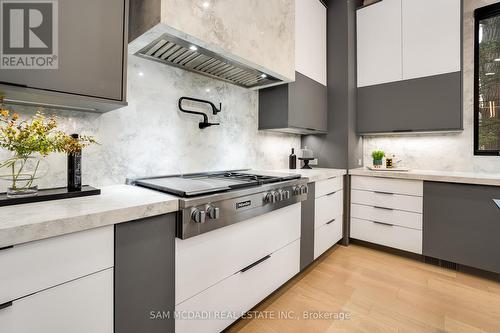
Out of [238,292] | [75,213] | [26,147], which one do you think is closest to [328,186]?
[238,292]

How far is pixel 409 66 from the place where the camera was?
101 inches

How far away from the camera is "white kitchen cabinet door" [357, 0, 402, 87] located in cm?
265

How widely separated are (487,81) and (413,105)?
0.75 metres

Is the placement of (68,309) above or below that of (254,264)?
above

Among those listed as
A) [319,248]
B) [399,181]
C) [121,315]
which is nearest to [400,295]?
[319,248]

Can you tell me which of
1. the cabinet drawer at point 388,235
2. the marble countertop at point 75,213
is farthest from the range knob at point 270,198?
the cabinet drawer at point 388,235

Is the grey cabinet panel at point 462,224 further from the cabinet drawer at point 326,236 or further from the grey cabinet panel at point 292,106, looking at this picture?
the grey cabinet panel at point 292,106

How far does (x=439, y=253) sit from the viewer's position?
7.40ft

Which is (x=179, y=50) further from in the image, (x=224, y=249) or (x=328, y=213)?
(x=328, y=213)

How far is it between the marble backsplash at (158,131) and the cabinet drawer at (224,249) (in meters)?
0.68

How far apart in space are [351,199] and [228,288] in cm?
198

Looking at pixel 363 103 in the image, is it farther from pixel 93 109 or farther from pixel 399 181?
pixel 93 109

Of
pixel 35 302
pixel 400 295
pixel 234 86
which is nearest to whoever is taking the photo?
pixel 35 302

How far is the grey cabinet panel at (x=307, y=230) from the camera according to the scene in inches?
78.5
